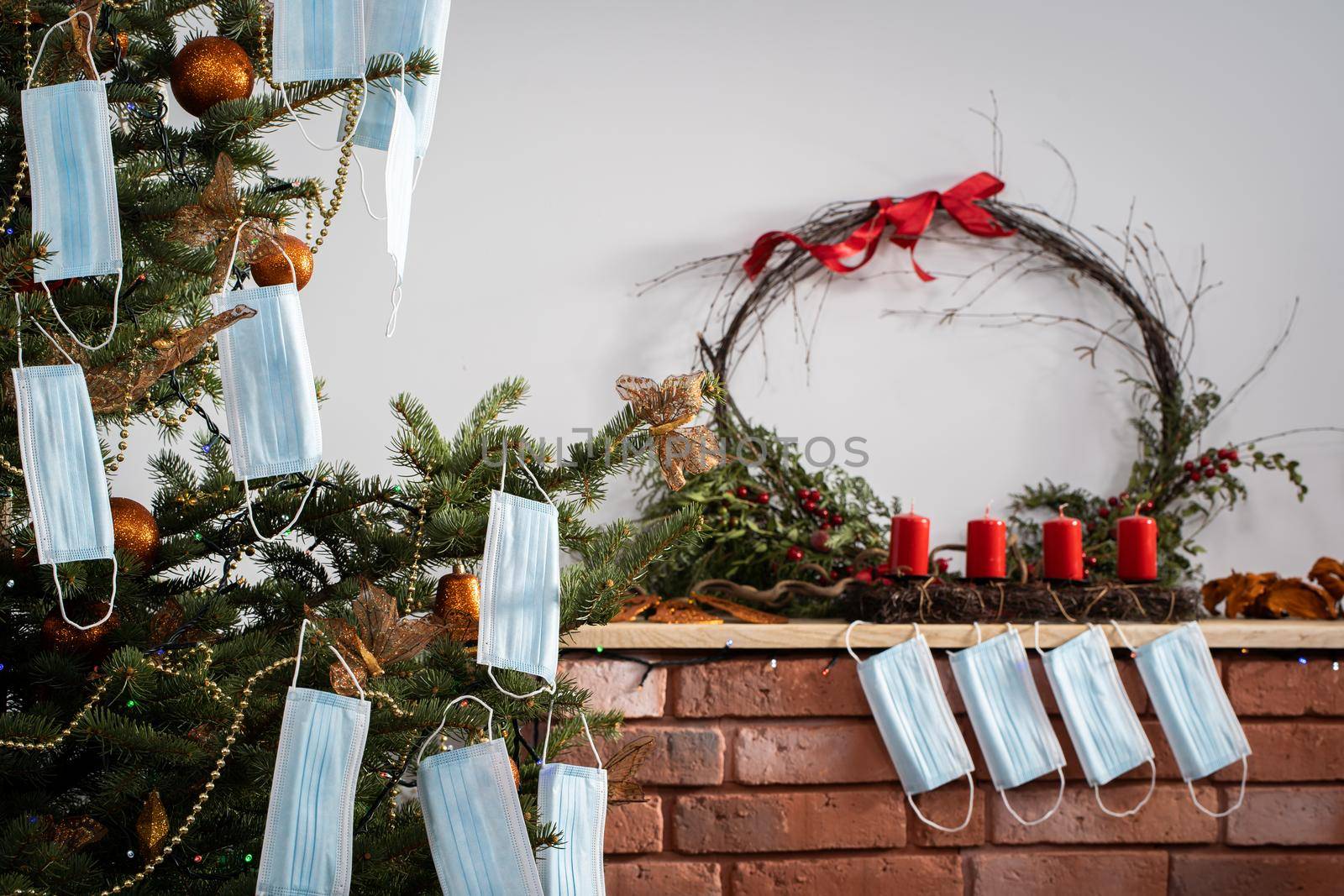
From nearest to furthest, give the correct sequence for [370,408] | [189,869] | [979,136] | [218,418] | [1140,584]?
[189,869]
[1140,584]
[218,418]
[370,408]
[979,136]

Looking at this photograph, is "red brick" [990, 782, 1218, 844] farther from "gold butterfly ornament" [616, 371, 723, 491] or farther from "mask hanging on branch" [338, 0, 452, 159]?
"mask hanging on branch" [338, 0, 452, 159]

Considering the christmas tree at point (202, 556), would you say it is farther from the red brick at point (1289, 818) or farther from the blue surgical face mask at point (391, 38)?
the red brick at point (1289, 818)

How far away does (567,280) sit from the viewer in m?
1.84

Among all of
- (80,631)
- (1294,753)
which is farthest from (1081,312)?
(80,631)

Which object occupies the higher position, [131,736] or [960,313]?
[960,313]

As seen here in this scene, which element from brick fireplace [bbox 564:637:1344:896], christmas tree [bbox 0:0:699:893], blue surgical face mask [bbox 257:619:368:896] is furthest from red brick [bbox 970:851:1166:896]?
blue surgical face mask [bbox 257:619:368:896]

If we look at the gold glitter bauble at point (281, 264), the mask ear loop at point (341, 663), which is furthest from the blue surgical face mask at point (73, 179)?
the mask ear loop at point (341, 663)

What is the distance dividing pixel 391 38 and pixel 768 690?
0.95 metres

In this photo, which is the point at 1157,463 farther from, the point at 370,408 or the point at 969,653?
the point at 370,408

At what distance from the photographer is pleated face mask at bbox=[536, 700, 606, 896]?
0.79m

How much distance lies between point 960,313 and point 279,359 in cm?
142

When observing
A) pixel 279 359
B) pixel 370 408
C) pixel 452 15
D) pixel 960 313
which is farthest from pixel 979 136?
pixel 279 359

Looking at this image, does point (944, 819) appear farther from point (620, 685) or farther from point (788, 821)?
point (620, 685)

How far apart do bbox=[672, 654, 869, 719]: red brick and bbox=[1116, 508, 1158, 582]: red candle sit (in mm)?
452
